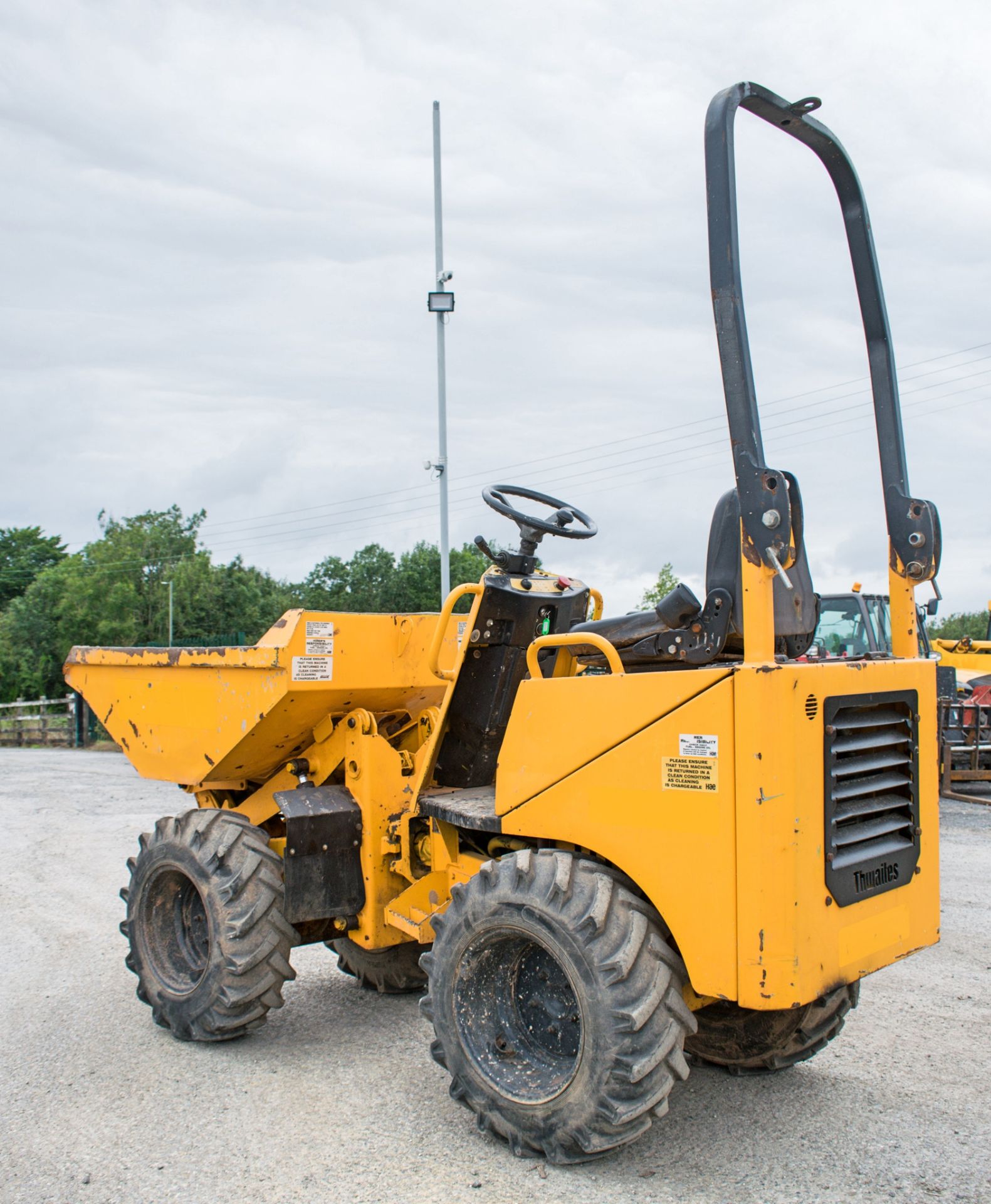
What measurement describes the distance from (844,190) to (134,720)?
4.11 metres

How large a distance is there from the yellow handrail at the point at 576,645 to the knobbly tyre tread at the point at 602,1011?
65cm

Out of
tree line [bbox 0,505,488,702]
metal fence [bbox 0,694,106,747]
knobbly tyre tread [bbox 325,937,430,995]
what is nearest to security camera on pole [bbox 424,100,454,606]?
knobbly tyre tread [bbox 325,937,430,995]

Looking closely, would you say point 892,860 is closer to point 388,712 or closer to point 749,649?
point 749,649

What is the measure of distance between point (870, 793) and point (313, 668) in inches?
92.1

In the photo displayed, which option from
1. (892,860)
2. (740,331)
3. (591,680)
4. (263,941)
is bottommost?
(263,941)

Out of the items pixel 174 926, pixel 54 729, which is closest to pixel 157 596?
pixel 54 729

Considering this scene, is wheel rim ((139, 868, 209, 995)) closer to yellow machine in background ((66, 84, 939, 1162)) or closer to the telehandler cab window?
yellow machine in background ((66, 84, 939, 1162))

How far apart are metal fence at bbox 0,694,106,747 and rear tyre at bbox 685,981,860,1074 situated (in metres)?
22.3

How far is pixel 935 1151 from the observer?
3.60m

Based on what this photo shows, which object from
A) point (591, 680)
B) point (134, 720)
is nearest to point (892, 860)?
point (591, 680)

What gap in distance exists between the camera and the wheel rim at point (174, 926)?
16.5 ft

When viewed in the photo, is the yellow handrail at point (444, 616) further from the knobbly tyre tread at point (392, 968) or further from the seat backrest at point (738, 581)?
the knobbly tyre tread at point (392, 968)

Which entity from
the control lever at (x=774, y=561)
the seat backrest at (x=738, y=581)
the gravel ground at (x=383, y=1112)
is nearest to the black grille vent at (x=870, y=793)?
the seat backrest at (x=738, y=581)

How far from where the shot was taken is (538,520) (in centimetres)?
450
